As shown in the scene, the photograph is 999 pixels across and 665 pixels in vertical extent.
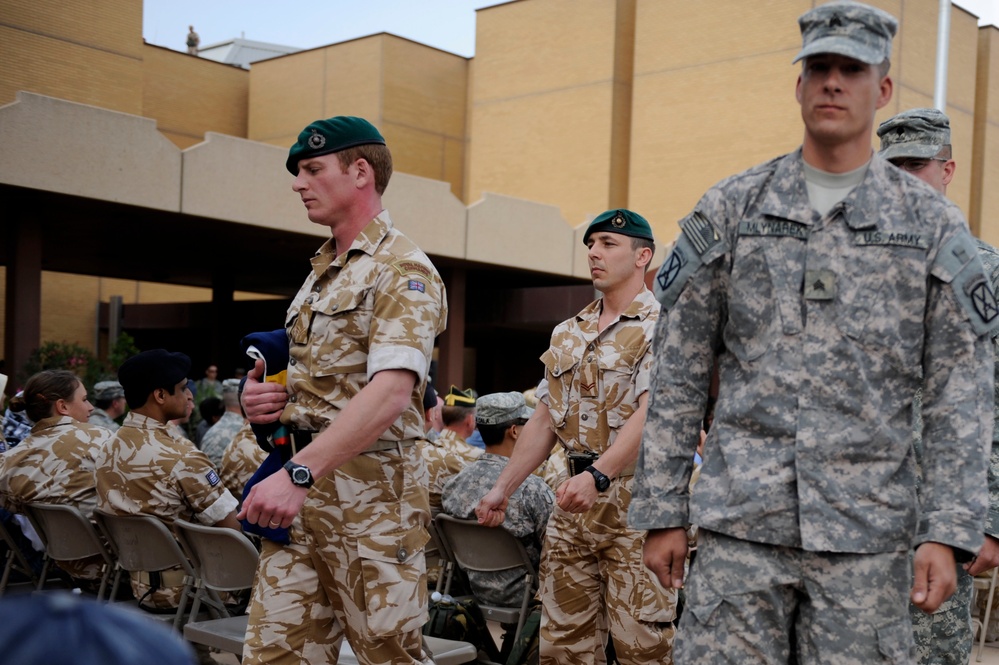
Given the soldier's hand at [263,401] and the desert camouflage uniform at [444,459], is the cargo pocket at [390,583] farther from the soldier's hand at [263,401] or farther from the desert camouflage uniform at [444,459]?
the desert camouflage uniform at [444,459]

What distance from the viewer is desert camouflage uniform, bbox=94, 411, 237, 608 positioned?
512 cm

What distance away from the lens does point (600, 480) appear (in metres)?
3.88

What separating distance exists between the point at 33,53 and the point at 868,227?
26032 millimetres

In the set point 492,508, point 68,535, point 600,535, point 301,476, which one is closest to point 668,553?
point 301,476

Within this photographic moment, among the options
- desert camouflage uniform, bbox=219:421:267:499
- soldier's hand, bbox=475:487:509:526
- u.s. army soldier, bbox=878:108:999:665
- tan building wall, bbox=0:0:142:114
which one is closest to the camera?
u.s. army soldier, bbox=878:108:999:665

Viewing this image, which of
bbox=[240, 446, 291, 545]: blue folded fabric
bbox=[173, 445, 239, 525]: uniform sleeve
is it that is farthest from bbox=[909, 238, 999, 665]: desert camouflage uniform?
bbox=[173, 445, 239, 525]: uniform sleeve

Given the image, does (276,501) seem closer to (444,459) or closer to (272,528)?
(272,528)

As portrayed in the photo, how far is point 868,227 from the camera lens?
7.99ft

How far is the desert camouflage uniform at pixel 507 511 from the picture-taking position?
209 inches

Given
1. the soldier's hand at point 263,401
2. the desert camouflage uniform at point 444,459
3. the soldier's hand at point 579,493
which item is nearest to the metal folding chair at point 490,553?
the desert camouflage uniform at point 444,459

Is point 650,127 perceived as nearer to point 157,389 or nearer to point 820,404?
point 157,389

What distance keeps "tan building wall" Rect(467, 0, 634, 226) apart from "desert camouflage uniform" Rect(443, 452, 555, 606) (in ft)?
78.6

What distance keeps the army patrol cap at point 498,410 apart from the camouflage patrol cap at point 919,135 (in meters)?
2.62

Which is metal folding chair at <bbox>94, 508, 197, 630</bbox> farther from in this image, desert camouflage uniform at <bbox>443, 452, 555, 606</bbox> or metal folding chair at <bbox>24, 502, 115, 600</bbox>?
desert camouflage uniform at <bbox>443, 452, 555, 606</bbox>
